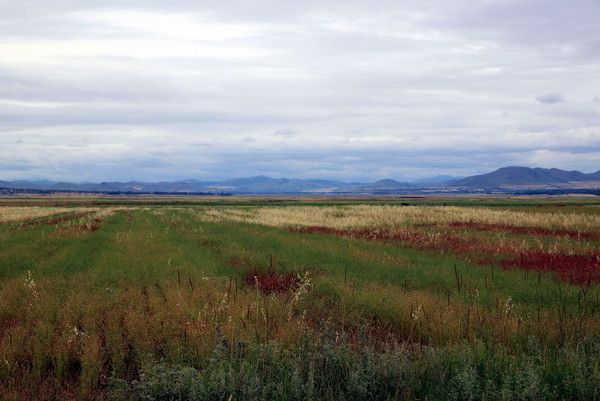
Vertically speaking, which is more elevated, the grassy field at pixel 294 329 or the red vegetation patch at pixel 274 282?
the grassy field at pixel 294 329

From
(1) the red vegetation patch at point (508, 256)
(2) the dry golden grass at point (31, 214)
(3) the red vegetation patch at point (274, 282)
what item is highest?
(2) the dry golden grass at point (31, 214)

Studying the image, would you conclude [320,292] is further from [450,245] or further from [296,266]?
[450,245]

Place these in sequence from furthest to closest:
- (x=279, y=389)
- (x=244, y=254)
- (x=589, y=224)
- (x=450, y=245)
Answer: (x=589, y=224)
(x=450, y=245)
(x=244, y=254)
(x=279, y=389)

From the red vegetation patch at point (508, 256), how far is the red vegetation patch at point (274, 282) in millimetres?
7591

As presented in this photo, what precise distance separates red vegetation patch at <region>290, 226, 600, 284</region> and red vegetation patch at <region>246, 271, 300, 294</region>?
24.9ft

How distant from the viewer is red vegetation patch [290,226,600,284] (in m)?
17.1

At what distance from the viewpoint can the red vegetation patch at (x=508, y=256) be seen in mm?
17062

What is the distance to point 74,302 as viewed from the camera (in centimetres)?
1139

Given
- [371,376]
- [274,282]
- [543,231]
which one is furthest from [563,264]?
[543,231]

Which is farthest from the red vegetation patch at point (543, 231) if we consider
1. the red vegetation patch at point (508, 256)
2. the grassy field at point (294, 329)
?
the grassy field at point (294, 329)

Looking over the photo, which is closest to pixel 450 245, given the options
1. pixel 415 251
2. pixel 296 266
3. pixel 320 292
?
pixel 415 251

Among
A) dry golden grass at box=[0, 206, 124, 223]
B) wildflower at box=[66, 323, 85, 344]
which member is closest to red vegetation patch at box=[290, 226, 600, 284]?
wildflower at box=[66, 323, 85, 344]

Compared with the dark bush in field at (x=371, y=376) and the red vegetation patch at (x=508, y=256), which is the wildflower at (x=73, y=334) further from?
the red vegetation patch at (x=508, y=256)

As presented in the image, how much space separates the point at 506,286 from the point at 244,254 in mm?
10600
